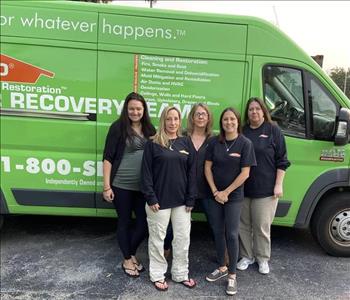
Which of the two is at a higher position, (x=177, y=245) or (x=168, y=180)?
(x=168, y=180)

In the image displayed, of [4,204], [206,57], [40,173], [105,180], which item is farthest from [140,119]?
[4,204]

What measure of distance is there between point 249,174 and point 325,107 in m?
1.16

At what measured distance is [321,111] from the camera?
3881 millimetres

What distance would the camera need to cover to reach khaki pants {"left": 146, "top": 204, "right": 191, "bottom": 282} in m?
3.26

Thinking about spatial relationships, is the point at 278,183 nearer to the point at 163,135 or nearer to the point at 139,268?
the point at 163,135

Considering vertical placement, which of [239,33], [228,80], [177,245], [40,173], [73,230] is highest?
[239,33]

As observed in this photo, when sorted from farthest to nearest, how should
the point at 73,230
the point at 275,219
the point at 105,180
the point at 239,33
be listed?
the point at 73,230
the point at 275,219
the point at 239,33
the point at 105,180

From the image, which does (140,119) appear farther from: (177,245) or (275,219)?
(275,219)

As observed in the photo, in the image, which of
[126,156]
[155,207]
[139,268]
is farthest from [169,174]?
[139,268]

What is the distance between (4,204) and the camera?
3.99m

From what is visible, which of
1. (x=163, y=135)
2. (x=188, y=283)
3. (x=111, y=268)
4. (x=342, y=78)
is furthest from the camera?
(x=342, y=78)

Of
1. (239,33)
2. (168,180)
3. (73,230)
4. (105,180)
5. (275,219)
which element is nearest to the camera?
(168,180)

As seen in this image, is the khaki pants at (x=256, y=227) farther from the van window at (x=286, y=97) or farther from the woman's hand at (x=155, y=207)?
the woman's hand at (x=155, y=207)

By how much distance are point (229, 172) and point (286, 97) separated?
119cm
